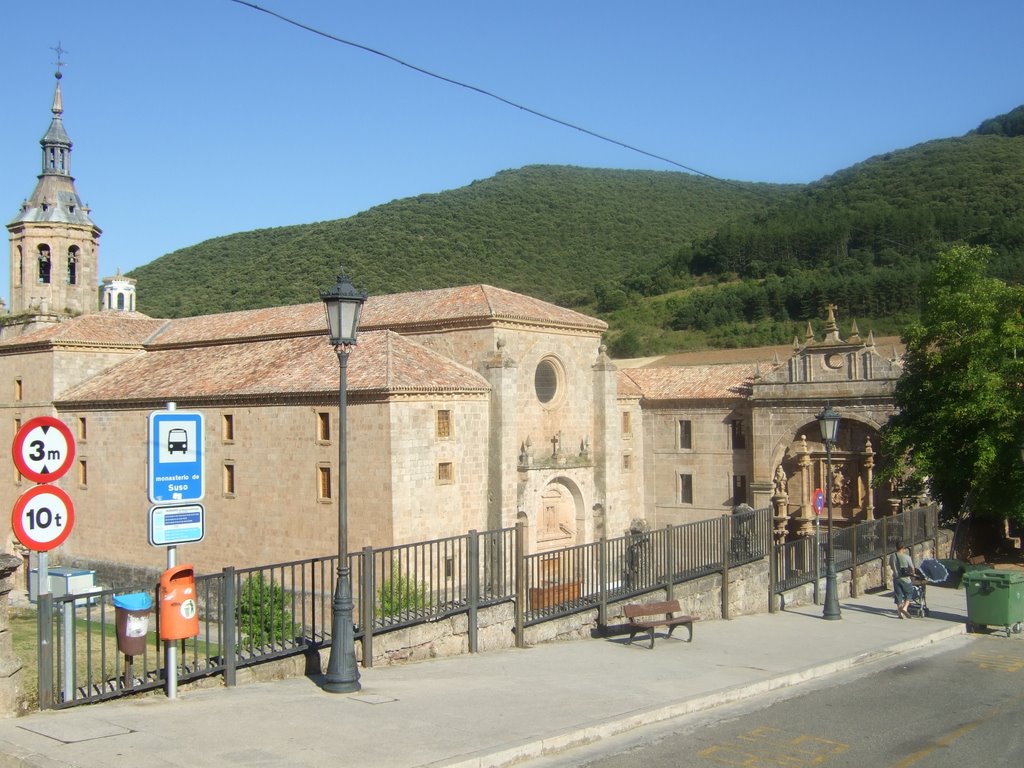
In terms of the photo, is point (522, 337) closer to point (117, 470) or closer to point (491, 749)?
point (117, 470)

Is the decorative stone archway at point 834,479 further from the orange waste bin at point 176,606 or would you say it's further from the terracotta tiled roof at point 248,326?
the orange waste bin at point 176,606

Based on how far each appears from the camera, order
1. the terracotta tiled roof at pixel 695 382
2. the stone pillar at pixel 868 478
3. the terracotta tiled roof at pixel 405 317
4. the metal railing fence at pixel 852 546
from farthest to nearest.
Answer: the terracotta tiled roof at pixel 695 382
the stone pillar at pixel 868 478
the terracotta tiled roof at pixel 405 317
the metal railing fence at pixel 852 546

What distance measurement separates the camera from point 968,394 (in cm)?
2453

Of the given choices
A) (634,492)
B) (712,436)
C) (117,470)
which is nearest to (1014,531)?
(712,436)

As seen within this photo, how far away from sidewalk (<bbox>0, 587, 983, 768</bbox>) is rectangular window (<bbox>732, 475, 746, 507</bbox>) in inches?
987

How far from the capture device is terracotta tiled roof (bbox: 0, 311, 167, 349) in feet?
115

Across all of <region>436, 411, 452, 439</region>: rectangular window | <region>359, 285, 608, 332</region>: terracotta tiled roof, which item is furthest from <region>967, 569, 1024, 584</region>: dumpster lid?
<region>359, 285, 608, 332</region>: terracotta tiled roof

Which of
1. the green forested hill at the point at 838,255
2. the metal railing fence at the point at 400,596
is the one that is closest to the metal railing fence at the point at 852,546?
the metal railing fence at the point at 400,596

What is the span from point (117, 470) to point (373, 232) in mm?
74098

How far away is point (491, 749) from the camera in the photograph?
7805mm

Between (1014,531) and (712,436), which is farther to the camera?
(712,436)

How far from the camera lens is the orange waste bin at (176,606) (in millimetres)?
8945

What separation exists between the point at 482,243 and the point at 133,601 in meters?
91.7

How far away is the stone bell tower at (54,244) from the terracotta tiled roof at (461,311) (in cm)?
1315
